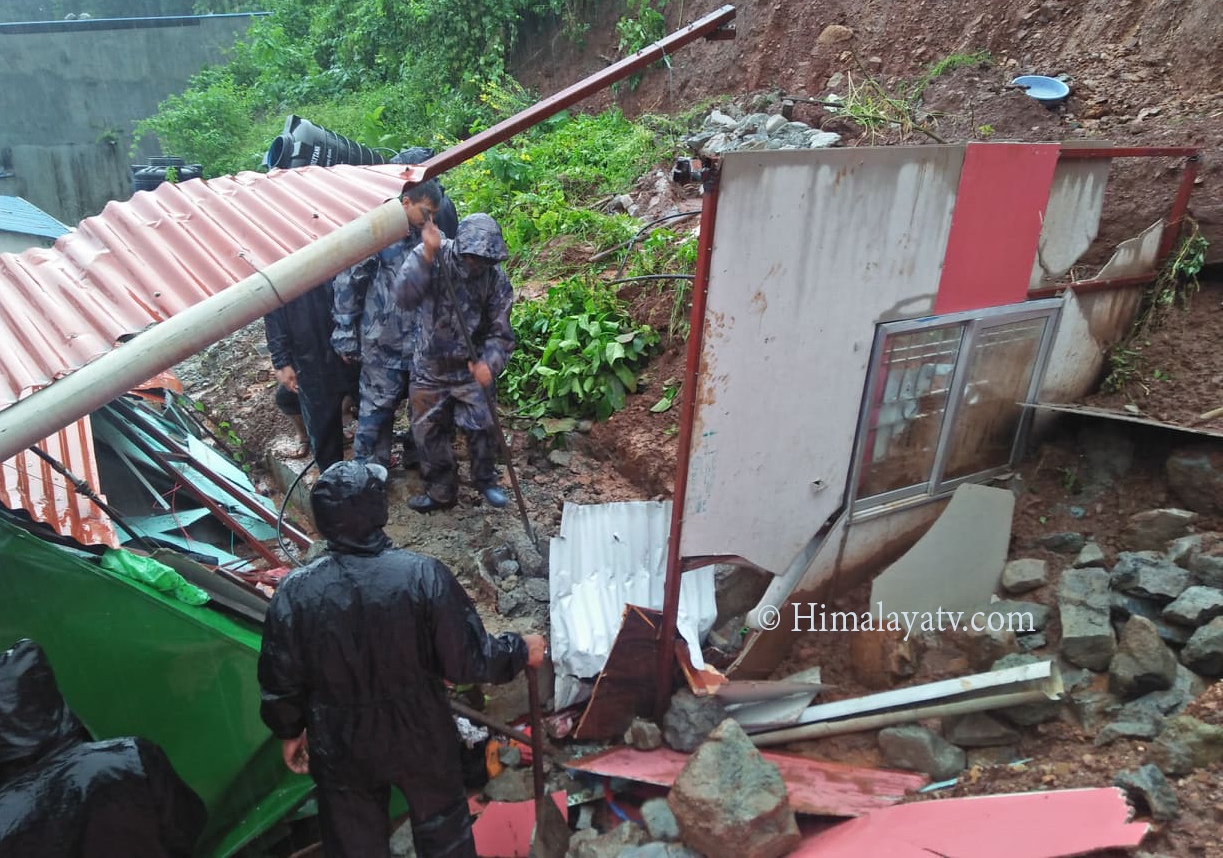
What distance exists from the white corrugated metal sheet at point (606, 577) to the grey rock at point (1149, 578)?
1.96 metres

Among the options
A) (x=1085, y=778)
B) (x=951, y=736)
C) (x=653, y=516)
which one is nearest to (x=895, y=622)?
(x=951, y=736)

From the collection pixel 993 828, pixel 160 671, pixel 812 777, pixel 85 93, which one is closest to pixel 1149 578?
pixel 993 828

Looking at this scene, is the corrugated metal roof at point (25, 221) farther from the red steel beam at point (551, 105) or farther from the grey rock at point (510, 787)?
the grey rock at point (510, 787)

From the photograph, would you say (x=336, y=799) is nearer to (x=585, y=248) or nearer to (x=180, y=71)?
(x=585, y=248)

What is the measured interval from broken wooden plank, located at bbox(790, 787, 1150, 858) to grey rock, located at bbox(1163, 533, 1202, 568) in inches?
59.0

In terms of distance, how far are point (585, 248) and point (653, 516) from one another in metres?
3.87

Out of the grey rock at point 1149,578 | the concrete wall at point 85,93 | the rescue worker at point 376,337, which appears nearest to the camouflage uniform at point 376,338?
the rescue worker at point 376,337

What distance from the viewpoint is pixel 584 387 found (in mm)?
5465

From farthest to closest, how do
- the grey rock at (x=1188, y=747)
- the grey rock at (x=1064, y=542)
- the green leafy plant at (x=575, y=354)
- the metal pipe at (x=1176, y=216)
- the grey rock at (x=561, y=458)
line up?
the green leafy plant at (x=575, y=354) → the grey rock at (x=561, y=458) → the metal pipe at (x=1176, y=216) → the grey rock at (x=1064, y=542) → the grey rock at (x=1188, y=747)

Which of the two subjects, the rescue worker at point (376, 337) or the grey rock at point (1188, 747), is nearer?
the grey rock at point (1188, 747)

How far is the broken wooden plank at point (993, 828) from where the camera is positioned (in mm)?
2322

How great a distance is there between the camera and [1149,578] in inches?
132

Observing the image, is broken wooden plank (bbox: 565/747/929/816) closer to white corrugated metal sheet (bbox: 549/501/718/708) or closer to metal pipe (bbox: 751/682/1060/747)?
metal pipe (bbox: 751/682/1060/747)

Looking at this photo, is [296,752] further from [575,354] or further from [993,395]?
[993,395]
